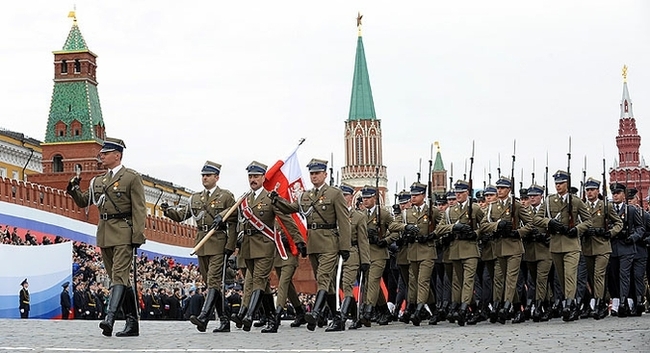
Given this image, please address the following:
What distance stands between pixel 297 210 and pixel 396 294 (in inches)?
215

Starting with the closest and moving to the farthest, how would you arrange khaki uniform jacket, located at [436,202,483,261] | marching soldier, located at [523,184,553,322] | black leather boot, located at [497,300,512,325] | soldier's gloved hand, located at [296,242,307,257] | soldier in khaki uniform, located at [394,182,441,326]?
soldier's gloved hand, located at [296,242,307,257] → black leather boot, located at [497,300,512,325] → khaki uniform jacket, located at [436,202,483,261] → marching soldier, located at [523,184,553,322] → soldier in khaki uniform, located at [394,182,441,326]

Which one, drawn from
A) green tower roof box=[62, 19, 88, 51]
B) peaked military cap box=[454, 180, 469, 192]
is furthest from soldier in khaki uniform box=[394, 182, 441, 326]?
green tower roof box=[62, 19, 88, 51]

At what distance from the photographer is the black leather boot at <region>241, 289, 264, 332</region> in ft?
44.5

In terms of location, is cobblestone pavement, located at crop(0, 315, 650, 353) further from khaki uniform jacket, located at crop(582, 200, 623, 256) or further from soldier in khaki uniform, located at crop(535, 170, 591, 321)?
khaki uniform jacket, located at crop(582, 200, 623, 256)

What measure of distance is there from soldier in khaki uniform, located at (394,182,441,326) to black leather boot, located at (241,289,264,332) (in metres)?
3.04

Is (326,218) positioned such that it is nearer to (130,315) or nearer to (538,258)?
(130,315)

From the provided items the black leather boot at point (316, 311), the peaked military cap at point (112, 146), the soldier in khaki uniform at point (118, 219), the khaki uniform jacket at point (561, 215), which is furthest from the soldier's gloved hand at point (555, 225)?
the peaked military cap at point (112, 146)

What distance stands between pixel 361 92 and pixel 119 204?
11623 centimetres

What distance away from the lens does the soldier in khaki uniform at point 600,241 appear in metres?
16.3

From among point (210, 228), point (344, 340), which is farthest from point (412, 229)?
point (344, 340)

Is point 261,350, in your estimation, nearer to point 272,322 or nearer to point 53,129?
point 272,322

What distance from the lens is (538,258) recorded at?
16359 millimetres

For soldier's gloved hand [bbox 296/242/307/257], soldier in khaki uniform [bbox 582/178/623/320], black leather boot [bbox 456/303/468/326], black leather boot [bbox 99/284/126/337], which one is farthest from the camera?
soldier in khaki uniform [bbox 582/178/623/320]

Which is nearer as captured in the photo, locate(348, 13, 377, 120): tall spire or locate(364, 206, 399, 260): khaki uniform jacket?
locate(364, 206, 399, 260): khaki uniform jacket
